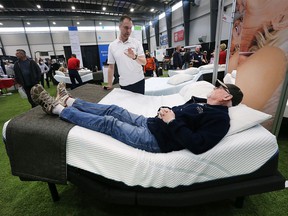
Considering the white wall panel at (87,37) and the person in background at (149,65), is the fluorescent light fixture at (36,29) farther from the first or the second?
the person in background at (149,65)

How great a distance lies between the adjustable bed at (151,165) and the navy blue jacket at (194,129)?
6cm

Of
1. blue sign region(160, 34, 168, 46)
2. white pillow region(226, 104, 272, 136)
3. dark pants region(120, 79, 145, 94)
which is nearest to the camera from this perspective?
white pillow region(226, 104, 272, 136)

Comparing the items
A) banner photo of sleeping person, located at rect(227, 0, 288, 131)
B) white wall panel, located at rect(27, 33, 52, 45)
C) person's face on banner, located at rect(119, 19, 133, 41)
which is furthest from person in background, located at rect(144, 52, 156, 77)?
white wall panel, located at rect(27, 33, 52, 45)

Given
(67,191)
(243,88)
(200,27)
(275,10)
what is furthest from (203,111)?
(200,27)

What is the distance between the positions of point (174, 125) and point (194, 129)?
7.1 inches

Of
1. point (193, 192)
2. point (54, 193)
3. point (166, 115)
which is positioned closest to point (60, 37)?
point (54, 193)

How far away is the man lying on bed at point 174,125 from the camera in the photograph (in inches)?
41.3

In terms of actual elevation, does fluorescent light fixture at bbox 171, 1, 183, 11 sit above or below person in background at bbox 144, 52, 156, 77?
above

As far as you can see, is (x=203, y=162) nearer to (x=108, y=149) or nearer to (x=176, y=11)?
(x=108, y=149)

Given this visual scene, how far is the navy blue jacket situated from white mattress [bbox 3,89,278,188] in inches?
2.3

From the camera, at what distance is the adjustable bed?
41.7 inches

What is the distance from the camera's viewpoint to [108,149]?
111 cm

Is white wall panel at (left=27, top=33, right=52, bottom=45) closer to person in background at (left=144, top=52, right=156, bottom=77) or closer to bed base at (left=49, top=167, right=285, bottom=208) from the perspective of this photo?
person in background at (left=144, top=52, right=156, bottom=77)

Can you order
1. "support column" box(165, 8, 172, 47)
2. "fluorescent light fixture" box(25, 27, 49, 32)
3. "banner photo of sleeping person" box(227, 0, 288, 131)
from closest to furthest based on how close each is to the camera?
"banner photo of sleeping person" box(227, 0, 288, 131), "support column" box(165, 8, 172, 47), "fluorescent light fixture" box(25, 27, 49, 32)
